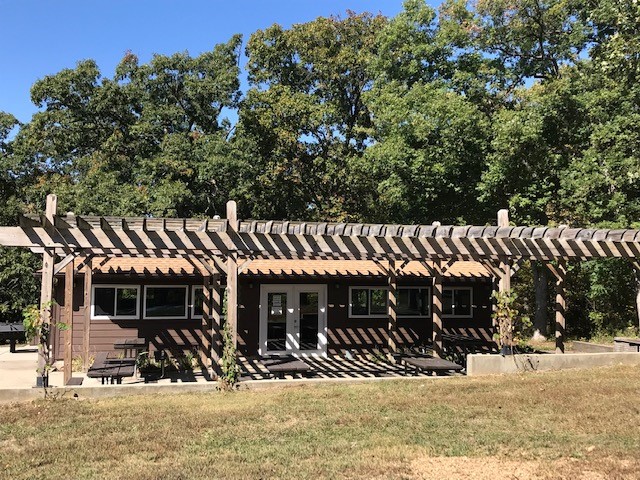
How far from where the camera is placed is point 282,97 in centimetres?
2520

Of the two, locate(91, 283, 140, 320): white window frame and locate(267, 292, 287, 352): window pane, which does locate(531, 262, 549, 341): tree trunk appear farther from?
locate(91, 283, 140, 320): white window frame

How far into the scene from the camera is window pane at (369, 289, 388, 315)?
15695 mm

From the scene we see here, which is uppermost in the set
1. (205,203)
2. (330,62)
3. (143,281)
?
(330,62)

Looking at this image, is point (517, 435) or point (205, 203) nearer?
point (517, 435)

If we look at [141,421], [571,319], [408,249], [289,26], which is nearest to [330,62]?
[289,26]

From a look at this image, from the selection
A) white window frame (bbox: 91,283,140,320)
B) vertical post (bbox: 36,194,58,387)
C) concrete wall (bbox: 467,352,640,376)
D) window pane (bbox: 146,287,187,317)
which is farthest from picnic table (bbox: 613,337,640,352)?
vertical post (bbox: 36,194,58,387)

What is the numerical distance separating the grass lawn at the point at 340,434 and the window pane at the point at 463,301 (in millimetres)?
6845

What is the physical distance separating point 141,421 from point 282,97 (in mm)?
20272

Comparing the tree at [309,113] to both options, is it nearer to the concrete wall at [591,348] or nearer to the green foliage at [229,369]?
the concrete wall at [591,348]

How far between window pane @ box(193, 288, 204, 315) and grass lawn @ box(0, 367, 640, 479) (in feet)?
19.7

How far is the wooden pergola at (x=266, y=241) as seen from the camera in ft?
28.0

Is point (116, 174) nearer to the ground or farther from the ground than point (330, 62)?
nearer to the ground

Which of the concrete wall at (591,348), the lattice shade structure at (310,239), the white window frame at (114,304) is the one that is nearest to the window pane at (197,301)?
the white window frame at (114,304)

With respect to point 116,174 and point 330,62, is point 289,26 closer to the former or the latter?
point 330,62
